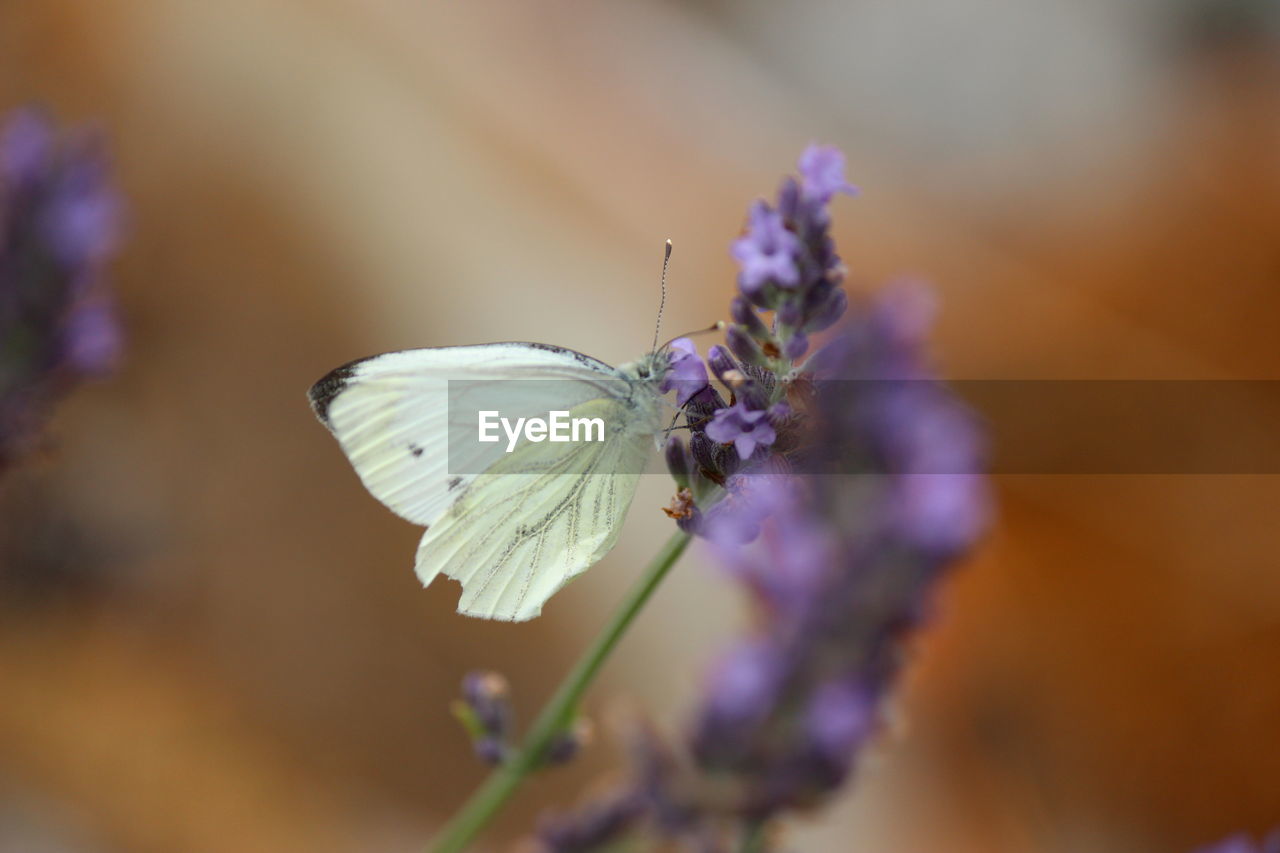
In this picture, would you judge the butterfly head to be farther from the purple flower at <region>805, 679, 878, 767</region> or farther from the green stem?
the purple flower at <region>805, 679, 878, 767</region>

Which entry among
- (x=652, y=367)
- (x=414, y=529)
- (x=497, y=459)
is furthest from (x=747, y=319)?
(x=414, y=529)

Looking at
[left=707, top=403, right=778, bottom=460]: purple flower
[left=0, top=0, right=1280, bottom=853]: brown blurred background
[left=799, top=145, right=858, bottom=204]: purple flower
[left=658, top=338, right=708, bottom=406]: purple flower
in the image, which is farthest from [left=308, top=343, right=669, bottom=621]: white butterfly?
[left=0, top=0, right=1280, bottom=853]: brown blurred background

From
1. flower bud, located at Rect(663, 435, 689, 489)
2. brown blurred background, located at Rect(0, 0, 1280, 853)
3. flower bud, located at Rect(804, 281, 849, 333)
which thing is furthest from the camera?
brown blurred background, located at Rect(0, 0, 1280, 853)

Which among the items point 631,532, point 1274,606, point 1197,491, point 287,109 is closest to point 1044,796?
point 1274,606

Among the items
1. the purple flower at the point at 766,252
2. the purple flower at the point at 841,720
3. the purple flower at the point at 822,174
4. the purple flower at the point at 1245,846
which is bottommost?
the purple flower at the point at 841,720

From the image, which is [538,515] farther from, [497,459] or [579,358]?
[579,358]

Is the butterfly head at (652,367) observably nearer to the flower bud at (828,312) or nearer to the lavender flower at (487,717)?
the flower bud at (828,312)

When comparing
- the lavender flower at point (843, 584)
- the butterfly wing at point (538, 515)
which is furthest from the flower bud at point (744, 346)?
the butterfly wing at point (538, 515)
